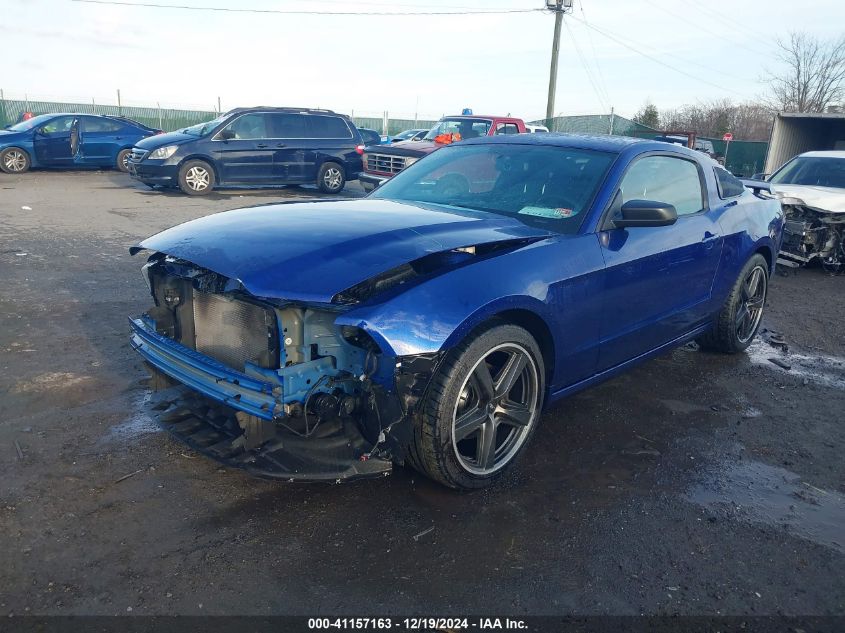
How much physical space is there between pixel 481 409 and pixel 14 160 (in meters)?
16.9

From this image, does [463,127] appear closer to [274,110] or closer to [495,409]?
[274,110]

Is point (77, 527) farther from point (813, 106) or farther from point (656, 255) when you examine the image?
point (813, 106)

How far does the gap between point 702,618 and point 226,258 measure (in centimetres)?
237

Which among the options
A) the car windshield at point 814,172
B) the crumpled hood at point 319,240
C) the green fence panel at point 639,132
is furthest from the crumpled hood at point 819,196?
the green fence panel at point 639,132

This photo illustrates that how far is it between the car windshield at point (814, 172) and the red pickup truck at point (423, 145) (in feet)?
15.0

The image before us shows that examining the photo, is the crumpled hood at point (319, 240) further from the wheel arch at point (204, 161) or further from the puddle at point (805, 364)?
the wheel arch at point (204, 161)

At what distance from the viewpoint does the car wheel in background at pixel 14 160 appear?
1585 centimetres

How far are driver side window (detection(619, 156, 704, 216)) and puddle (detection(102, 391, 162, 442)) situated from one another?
296cm

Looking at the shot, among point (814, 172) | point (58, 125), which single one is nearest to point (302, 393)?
point (814, 172)

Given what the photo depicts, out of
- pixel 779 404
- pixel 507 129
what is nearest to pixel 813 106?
pixel 507 129

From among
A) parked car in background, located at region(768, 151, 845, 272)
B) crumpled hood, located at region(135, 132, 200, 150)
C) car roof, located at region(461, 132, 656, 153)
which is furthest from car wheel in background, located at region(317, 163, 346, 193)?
car roof, located at region(461, 132, 656, 153)

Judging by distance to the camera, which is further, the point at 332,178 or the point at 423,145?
the point at 332,178

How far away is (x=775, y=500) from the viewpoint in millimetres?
3236

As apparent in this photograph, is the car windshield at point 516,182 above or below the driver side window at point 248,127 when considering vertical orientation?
below
